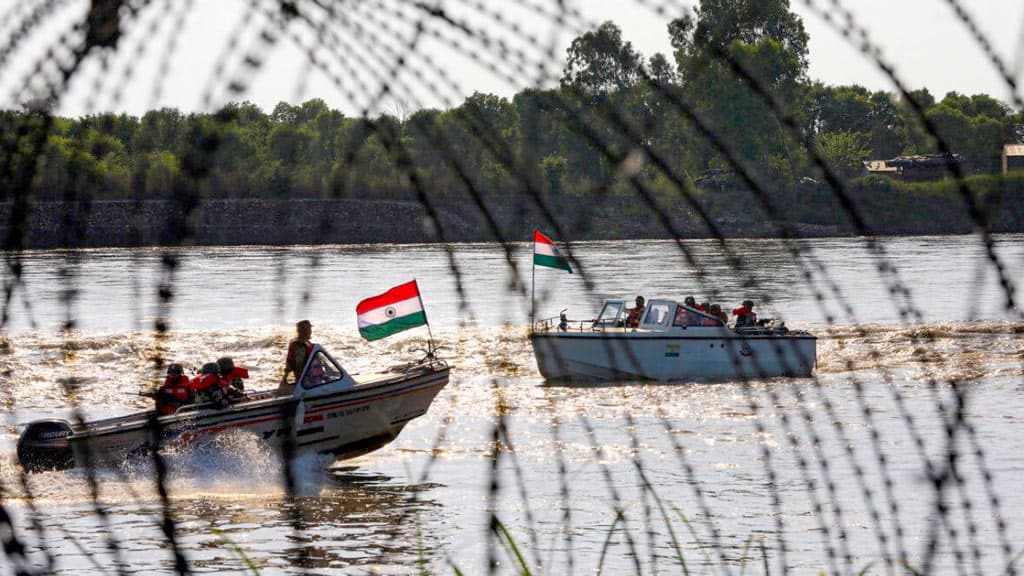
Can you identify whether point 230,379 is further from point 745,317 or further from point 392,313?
point 745,317

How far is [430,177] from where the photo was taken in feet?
12.9

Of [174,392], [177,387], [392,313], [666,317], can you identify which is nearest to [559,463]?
[177,387]

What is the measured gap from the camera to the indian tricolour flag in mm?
20906

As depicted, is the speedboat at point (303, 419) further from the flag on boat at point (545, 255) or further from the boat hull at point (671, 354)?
the boat hull at point (671, 354)

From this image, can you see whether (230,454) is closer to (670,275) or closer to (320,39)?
(320,39)

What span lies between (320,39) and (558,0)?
0.56 m

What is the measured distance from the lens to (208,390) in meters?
18.2

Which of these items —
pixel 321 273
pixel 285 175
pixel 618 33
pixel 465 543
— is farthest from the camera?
pixel 321 273

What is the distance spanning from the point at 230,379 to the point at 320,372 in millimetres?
1195

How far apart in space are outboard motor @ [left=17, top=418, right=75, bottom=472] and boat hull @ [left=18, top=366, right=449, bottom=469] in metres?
0.03

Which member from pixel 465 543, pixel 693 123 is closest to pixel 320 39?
pixel 693 123

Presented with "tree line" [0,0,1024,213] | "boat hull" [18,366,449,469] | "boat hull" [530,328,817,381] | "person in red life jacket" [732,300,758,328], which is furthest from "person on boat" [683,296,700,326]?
"tree line" [0,0,1024,213]

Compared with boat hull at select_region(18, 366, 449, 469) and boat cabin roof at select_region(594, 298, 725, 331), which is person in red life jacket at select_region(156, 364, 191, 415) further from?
boat cabin roof at select_region(594, 298, 725, 331)

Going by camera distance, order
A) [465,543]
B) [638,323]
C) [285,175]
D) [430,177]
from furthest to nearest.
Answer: [638,323], [465,543], [285,175], [430,177]
